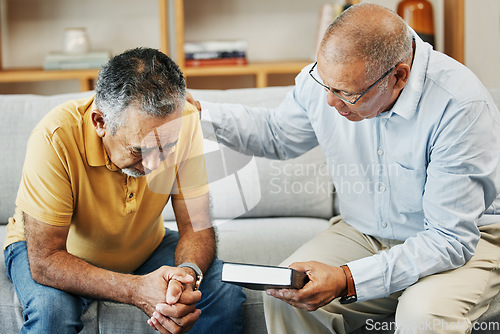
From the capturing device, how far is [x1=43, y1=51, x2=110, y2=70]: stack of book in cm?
250

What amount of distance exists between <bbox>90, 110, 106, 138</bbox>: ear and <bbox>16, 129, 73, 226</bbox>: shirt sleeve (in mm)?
85

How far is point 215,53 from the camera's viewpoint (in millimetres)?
2512

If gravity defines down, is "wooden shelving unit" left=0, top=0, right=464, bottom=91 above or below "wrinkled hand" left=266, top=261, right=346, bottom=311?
above

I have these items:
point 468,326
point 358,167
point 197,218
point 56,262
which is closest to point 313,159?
point 358,167

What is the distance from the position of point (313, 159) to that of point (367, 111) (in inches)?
23.2

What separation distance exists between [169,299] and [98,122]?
410mm

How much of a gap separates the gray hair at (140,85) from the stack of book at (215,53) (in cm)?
132

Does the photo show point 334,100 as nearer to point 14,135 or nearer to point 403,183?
point 403,183

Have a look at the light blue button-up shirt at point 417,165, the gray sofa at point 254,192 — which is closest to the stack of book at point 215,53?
the gray sofa at point 254,192

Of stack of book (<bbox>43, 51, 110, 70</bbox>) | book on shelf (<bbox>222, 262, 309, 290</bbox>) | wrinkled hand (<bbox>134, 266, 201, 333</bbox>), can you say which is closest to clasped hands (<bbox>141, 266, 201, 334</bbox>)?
wrinkled hand (<bbox>134, 266, 201, 333</bbox>)

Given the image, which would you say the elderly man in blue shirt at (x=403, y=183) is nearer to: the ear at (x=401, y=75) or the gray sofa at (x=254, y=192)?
the ear at (x=401, y=75)

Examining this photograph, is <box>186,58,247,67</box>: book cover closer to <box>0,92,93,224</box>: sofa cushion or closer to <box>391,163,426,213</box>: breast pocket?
<box>0,92,93,224</box>: sofa cushion

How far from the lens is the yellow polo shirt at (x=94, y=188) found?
48.4 inches

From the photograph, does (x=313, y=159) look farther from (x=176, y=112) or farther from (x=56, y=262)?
(x=56, y=262)
